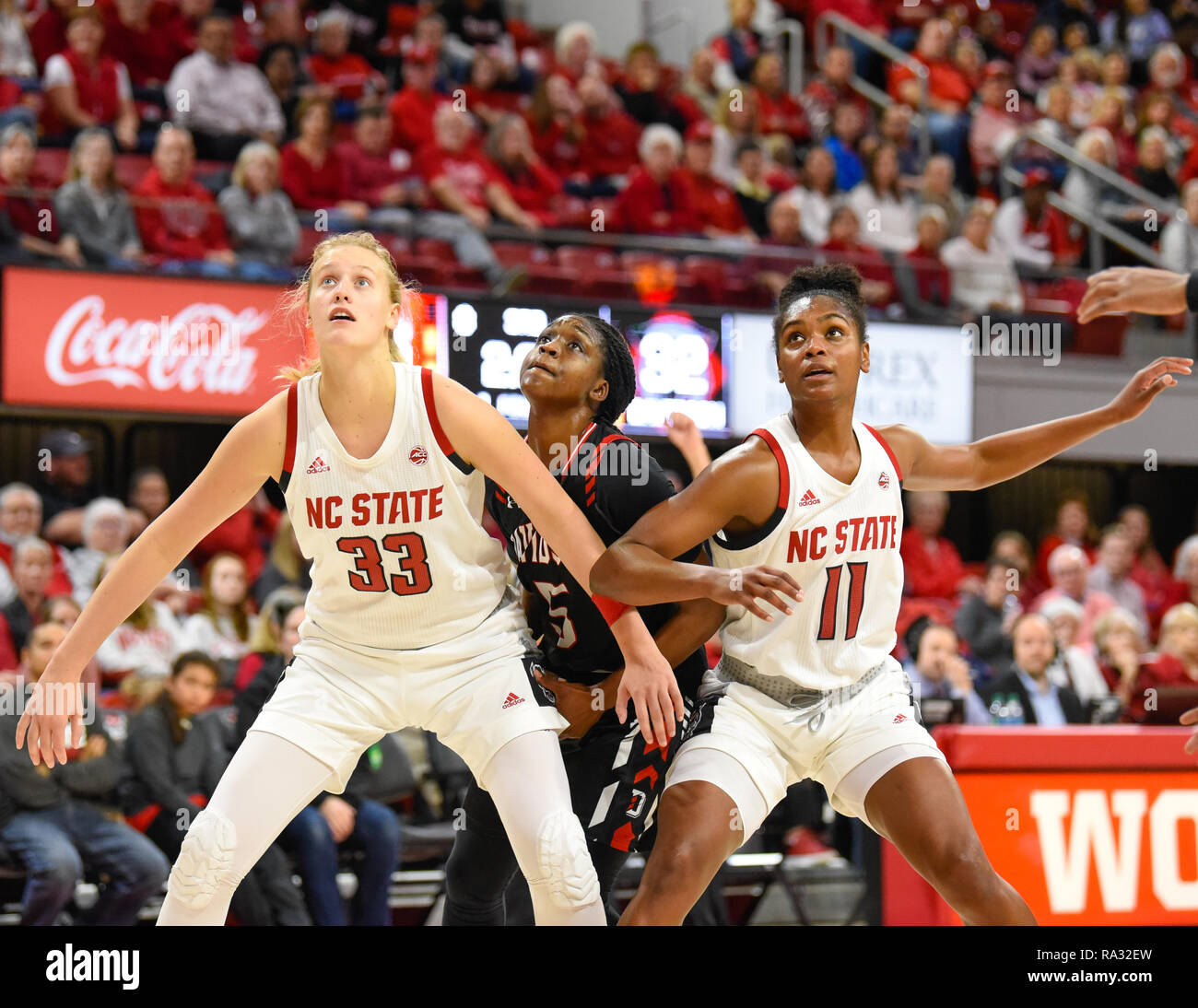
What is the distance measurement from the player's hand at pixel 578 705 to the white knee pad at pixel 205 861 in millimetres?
851

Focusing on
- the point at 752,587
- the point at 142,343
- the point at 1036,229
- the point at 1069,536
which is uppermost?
the point at 1036,229

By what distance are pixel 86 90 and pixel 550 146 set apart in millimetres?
3369

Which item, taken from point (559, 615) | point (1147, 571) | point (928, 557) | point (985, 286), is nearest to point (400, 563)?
point (559, 615)

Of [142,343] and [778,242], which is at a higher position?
[778,242]

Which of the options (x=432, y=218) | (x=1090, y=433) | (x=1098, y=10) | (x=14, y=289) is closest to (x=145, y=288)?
(x=14, y=289)

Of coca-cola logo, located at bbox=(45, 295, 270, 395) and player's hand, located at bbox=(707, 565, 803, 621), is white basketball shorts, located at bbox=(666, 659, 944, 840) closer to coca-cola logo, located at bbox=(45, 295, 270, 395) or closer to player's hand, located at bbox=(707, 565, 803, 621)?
player's hand, located at bbox=(707, 565, 803, 621)

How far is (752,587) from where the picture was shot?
303 centimetres

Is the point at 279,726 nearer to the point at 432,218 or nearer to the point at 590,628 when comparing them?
the point at 590,628

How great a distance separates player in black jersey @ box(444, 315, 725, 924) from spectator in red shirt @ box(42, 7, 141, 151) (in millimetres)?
6200

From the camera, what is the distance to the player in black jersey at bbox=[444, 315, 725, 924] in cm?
356

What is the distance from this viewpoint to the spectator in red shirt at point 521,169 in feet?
32.8

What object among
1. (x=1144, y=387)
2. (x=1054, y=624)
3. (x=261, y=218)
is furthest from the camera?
(x=261, y=218)

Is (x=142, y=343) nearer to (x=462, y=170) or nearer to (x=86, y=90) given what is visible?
(x=86, y=90)

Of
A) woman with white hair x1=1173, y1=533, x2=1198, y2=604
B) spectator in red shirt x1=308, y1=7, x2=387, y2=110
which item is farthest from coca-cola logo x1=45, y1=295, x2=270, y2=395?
woman with white hair x1=1173, y1=533, x2=1198, y2=604
